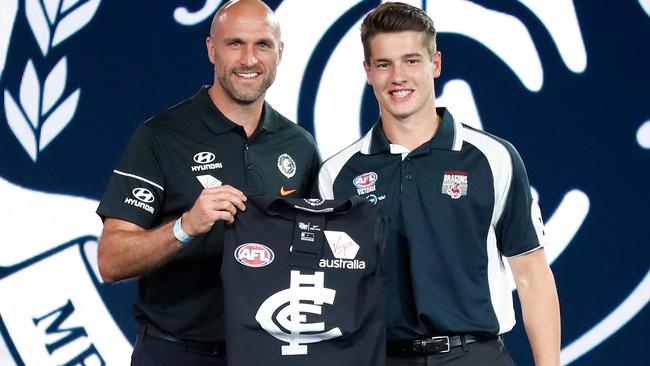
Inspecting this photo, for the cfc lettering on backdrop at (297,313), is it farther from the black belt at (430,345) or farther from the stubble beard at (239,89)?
the stubble beard at (239,89)

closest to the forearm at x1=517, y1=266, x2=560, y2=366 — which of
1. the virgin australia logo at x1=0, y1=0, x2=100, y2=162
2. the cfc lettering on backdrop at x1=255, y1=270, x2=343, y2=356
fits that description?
the cfc lettering on backdrop at x1=255, y1=270, x2=343, y2=356

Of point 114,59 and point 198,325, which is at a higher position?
point 114,59

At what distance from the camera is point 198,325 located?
2.89 meters

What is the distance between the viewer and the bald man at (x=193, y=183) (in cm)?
289

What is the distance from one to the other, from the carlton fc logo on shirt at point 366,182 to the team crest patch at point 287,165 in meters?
0.35

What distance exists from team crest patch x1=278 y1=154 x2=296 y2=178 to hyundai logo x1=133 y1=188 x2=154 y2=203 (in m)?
0.41

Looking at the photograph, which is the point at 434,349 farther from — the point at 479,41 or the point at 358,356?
the point at 479,41

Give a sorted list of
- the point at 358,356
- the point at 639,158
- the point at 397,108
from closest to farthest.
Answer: the point at 358,356
the point at 397,108
the point at 639,158

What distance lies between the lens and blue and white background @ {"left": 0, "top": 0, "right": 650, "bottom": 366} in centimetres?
419

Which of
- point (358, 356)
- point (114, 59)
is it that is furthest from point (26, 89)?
point (358, 356)

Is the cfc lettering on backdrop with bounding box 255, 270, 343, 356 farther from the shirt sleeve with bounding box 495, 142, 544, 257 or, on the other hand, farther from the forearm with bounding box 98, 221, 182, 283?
the shirt sleeve with bounding box 495, 142, 544, 257

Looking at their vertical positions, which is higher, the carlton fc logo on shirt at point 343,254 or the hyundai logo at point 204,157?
the hyundai logo at point 204,157

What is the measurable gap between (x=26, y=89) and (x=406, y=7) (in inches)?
82.1

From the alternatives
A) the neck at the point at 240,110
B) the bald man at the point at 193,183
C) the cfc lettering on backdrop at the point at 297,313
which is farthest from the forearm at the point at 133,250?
the neck at the point at 240,110
